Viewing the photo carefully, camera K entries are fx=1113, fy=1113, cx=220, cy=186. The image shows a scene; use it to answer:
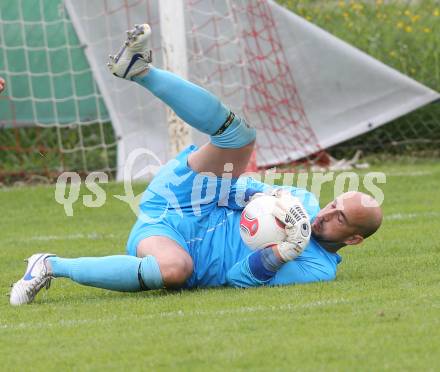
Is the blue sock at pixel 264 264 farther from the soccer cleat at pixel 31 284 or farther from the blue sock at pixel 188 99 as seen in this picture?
the soccer cleat at pixel 31 284

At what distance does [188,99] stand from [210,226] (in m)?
0.78

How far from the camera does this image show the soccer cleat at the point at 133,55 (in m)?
5.15

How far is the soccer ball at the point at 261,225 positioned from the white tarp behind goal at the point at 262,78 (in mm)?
5024

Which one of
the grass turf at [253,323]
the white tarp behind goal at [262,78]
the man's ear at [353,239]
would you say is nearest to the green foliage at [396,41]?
the white tarp behind goal at [262,78]

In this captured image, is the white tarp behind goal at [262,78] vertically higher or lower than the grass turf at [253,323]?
lower

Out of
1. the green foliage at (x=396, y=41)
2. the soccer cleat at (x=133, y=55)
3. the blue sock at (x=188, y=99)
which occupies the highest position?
the soccer cleat at (x=133, y=55)

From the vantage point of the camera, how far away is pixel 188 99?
5.34 meters

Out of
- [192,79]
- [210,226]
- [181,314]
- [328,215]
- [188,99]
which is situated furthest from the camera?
[192,79]

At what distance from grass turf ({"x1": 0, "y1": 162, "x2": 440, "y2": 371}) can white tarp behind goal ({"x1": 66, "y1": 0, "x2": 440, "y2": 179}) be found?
413 cm

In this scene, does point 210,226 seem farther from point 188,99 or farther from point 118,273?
point 188,99

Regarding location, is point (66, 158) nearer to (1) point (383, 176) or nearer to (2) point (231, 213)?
(1) point (383, 176)

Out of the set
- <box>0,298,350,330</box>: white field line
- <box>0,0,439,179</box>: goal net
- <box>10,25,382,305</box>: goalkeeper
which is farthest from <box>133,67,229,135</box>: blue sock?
<box>0,0,439,179</box>: goal net

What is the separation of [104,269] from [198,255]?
1.75ft

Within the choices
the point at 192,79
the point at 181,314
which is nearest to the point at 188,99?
the point at 181,314
